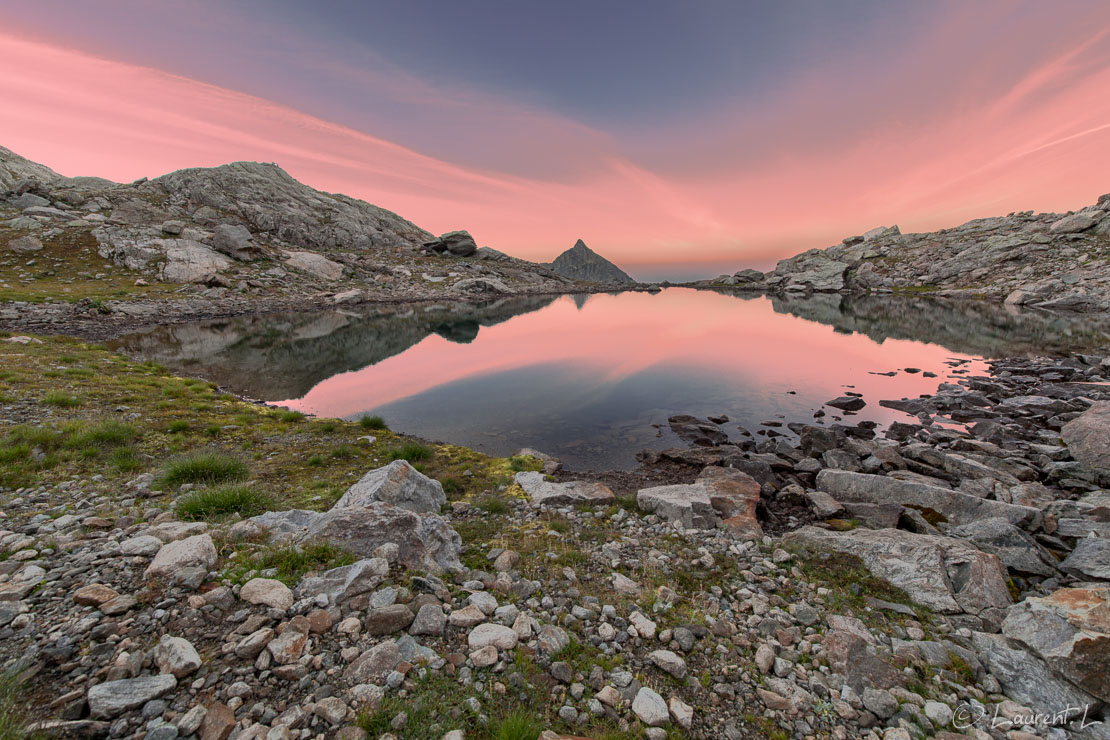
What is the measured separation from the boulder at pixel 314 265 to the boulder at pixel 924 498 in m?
113

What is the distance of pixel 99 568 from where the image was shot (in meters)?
6.10

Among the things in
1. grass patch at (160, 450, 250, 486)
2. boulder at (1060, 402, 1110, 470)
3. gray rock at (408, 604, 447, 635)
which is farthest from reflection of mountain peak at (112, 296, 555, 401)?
boulder at (1060, 402, 1110, 470)

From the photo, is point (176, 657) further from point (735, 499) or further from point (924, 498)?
point (924, 498)

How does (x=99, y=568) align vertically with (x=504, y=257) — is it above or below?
below

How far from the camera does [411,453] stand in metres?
15.7

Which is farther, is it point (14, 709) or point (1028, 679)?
point (1028, 679)

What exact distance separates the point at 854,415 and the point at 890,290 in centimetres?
Result: 16325

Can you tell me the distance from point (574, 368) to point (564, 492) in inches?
1081

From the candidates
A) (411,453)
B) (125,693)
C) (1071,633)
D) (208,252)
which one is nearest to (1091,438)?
(1071,633)

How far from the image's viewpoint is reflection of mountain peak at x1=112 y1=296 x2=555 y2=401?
3212 centimetres

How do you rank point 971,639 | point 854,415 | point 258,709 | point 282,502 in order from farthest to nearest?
point 854,415, point 282,502, point 971,639, point 258,709

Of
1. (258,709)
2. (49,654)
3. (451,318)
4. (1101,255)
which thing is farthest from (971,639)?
(1101,255)

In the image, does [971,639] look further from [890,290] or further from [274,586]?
[890,290]

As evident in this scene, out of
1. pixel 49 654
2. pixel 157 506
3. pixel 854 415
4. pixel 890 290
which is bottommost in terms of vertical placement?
pixel 854 415
